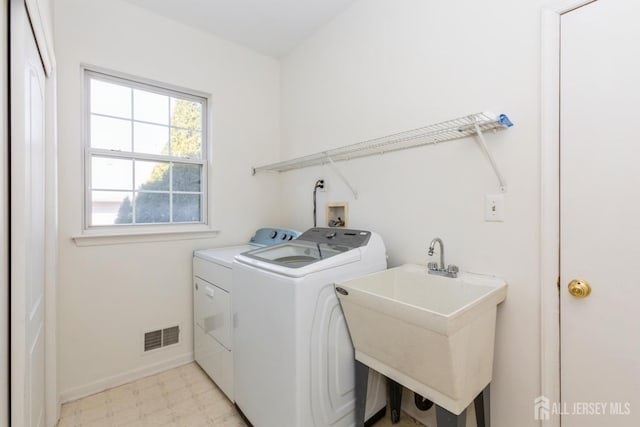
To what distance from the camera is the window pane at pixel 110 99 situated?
2080 millimetres

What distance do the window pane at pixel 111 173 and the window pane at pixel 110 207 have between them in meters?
0.05

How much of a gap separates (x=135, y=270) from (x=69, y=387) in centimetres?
82

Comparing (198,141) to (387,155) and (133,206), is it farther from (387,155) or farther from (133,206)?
(387,155)

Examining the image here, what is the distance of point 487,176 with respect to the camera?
1427mm

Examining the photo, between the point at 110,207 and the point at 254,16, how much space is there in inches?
72.0

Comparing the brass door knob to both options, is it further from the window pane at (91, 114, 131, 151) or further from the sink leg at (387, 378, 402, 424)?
the window pane at (91, 114, 131, 151)

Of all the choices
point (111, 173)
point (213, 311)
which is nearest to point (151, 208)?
point (111, 173)

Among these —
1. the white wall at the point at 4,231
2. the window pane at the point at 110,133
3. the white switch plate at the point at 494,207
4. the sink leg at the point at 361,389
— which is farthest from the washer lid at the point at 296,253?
the window pane at the point at 110,133

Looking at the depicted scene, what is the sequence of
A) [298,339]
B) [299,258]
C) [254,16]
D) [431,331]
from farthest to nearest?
[254,16]
[299,258]
[298,339]
[431,331]

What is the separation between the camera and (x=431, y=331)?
106cm

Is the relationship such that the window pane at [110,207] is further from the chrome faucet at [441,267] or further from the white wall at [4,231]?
the chrome faucet at [441,267]

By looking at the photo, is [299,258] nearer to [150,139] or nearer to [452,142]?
[452,142]

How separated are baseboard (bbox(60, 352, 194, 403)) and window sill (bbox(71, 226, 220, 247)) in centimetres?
96

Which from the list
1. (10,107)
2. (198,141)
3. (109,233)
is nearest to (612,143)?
(10,107)
